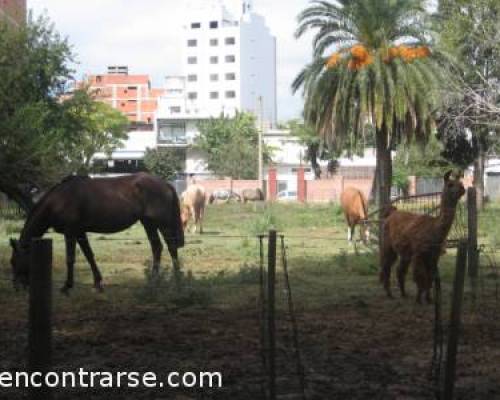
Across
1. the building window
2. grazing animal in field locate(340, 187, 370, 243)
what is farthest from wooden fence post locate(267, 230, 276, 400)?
the building window

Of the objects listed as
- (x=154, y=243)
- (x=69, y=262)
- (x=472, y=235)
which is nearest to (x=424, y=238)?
(x=472, y=235)

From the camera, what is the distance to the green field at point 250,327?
6309 mm

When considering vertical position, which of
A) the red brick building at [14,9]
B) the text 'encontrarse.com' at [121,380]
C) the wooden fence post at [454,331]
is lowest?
the text 'encontrarse.com' at [121,380]

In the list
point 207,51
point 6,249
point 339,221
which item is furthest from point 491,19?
point 207,51

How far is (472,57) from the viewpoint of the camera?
112ft

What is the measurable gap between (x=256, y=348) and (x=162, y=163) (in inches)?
2547

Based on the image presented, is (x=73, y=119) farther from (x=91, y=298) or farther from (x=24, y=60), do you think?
(x=91, y=298)

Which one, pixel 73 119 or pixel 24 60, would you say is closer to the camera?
pixel 24 60

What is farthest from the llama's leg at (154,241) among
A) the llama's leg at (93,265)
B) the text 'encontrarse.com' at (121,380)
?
the text 'encontrarse.com' at (121,380)

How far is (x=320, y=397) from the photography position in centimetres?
559

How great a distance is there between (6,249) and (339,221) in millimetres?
14593

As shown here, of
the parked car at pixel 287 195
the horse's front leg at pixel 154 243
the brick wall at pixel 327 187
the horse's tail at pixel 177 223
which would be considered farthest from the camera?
the parked car at pixel 287 195

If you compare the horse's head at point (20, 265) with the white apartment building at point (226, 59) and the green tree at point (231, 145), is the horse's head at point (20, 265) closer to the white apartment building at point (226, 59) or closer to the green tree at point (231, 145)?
the green tree at point (231, 145)

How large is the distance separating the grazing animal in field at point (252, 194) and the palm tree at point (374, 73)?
2563 centimetres
